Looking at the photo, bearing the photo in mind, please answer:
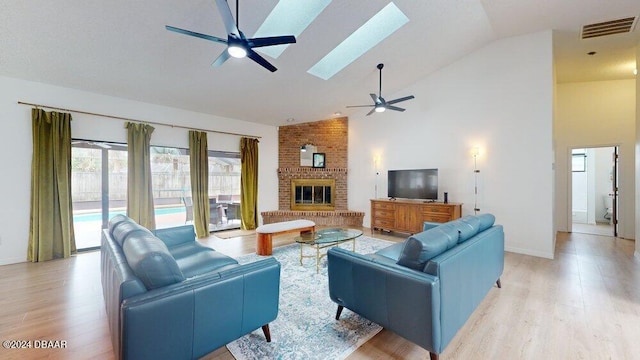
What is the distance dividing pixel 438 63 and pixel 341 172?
3.51m

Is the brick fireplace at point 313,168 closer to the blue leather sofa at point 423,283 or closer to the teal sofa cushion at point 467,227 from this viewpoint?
the teal sofa cushion at point 467,227

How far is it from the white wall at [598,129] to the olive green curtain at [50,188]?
9.43 m

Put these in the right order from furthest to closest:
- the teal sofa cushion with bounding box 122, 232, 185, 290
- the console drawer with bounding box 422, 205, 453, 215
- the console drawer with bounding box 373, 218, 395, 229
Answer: the console drawer with bounding box 373, 218, 395, 229 → the console drawer with bounding box 422, 205, 453, 215 → the teal sofa cushion with bounding box 122, 232, 185, 290

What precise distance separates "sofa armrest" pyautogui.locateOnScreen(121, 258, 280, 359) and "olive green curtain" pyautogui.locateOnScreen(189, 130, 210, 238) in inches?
165

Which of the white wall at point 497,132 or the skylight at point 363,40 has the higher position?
the skylight at point 363,40

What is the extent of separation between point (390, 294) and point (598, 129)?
23.7 feet

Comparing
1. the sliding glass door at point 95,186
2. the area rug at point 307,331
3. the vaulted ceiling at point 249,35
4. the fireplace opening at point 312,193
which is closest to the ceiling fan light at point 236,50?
the vaulted ceiling at point 249,35

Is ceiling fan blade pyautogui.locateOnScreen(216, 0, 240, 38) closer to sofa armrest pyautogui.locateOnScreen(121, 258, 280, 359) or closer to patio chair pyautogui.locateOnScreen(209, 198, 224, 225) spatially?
sofa armrest pyautogui.locateOnScreen(121, 258, 280, 359)


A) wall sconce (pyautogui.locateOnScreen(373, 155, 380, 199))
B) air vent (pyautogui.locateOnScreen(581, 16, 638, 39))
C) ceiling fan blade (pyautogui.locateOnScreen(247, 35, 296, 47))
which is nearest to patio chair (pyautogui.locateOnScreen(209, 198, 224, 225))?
wall sconce (pyautogui.locateOnScreen(373, 155, 380, 199))

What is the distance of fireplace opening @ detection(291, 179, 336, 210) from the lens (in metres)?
7.24

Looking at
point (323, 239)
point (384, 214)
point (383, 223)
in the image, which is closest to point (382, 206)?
point (384, 214)

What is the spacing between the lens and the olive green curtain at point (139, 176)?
4691 millimetres

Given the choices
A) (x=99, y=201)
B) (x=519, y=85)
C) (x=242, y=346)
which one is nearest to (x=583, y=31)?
(x=519, y=85)

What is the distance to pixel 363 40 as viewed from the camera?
4.21 metres
